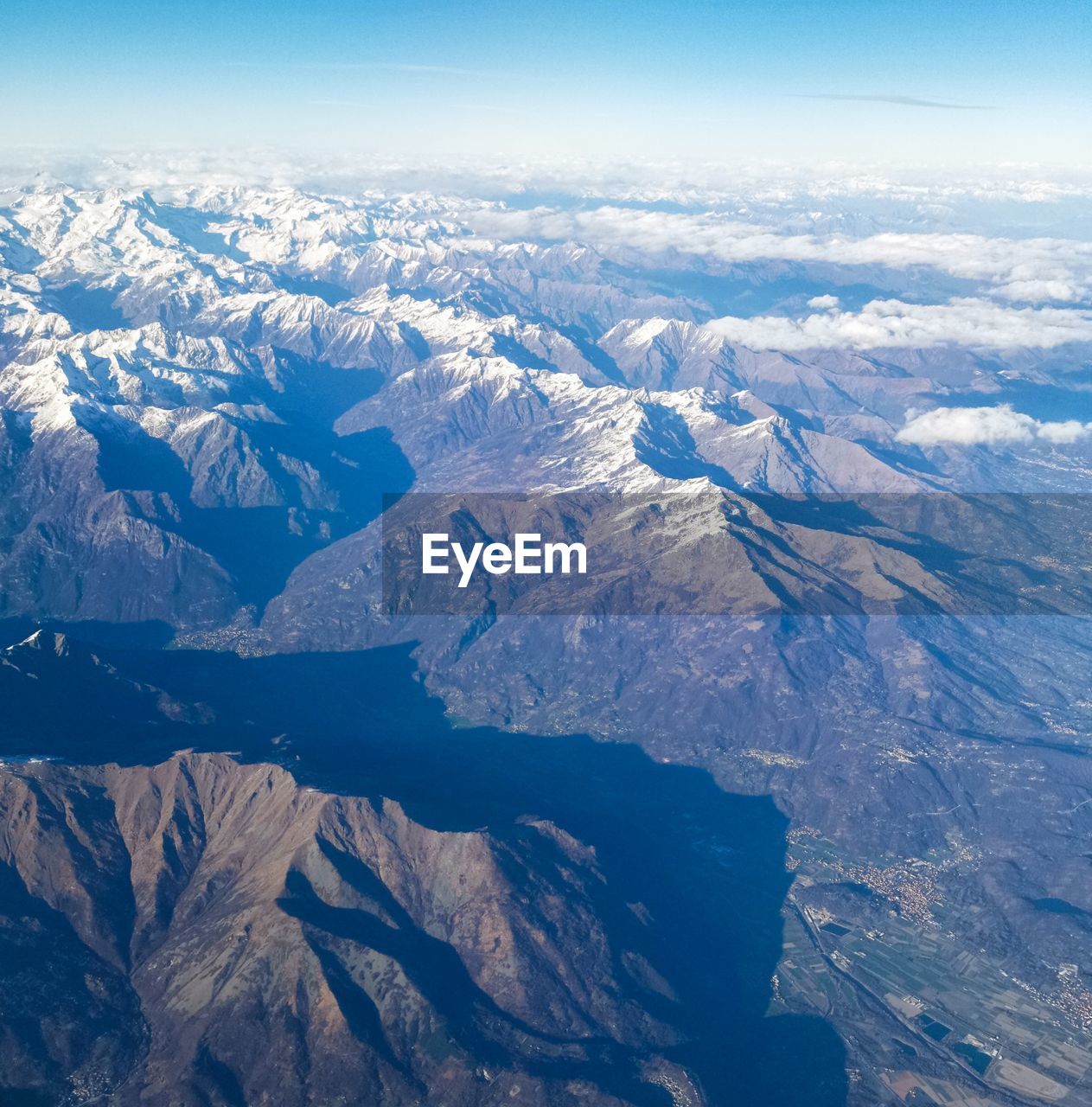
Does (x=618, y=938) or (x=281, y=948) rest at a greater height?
(x=281, y=948)

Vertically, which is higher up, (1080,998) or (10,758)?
(10,758)

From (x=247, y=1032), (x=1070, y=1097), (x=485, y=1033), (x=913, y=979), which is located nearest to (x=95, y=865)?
(x=247, y=1032)

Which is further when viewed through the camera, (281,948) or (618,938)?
(618,938)

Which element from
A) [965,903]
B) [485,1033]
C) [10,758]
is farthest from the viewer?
[965,903]

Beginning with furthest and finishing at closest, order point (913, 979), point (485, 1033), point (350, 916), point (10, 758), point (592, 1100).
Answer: point (913, 979) → point (10, 758) → point (350, 916) → point (485, 1033) → point (592, 1100)

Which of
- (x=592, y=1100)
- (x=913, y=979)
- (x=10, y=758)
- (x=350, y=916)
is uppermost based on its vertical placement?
(x=10, y=758)

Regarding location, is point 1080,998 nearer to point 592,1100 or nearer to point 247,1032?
point 592,1100

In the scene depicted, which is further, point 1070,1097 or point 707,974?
point 707,974

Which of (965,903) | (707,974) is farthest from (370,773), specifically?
(965,903)

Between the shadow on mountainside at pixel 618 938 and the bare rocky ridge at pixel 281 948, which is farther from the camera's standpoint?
the shadow on mountainside at pixel 618 938

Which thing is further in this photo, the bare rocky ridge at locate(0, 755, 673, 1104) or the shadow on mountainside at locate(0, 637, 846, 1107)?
the shadow on mountainside at locate(0, 637, 846, 1107)
